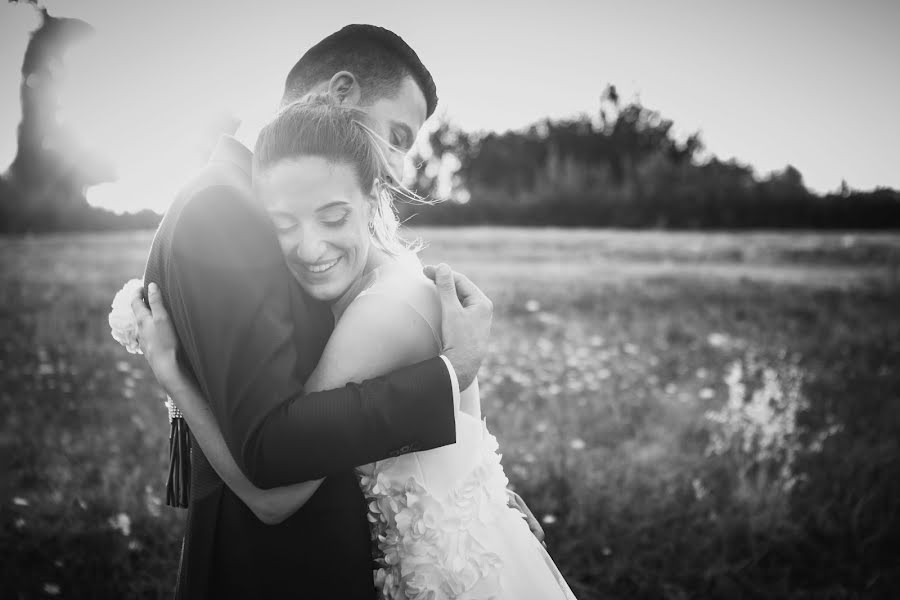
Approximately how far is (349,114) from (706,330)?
6.22m

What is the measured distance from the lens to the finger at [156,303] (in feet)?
4.72

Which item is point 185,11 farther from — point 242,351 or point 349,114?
point 242,351

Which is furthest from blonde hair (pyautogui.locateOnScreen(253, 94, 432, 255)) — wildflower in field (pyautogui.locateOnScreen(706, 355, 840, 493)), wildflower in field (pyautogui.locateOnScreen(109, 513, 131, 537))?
wildflower in field (pyautogui.locateOnScreen(706, 355, 840, 493))

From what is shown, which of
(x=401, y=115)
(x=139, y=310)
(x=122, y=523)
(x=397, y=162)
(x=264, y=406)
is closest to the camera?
(x=264, y=406)

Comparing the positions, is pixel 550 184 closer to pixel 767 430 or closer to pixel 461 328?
pixel 767 430

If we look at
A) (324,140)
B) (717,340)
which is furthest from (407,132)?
(717,340)

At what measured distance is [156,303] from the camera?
1.44m

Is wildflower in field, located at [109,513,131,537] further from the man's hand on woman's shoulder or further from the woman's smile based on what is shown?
the man's hand on woman's shoulder

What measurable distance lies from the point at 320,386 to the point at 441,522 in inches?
20.4

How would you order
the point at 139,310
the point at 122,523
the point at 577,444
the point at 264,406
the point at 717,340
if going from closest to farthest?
the point at 264,406 < the point at 139,310 < the point at 122,523 < the point at 577,444 < the point at 717,340

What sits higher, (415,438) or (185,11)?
(185,11)

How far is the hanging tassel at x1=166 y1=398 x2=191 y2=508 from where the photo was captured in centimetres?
167

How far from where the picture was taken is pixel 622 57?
7.62m

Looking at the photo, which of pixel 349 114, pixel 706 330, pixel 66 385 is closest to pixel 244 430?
pixel 349 114
